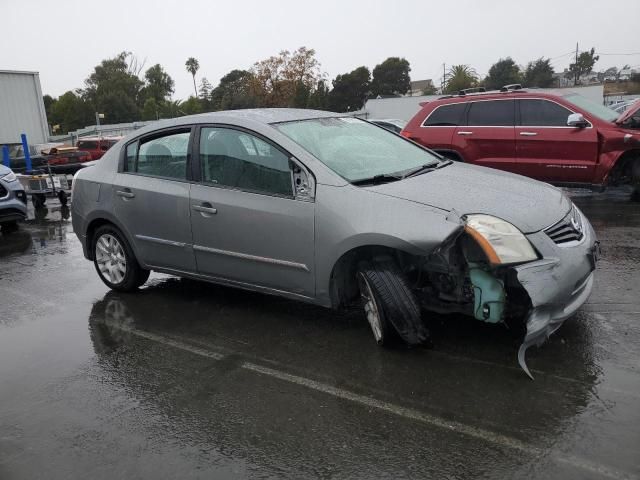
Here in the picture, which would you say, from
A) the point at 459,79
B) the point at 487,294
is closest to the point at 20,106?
the point at 487,294

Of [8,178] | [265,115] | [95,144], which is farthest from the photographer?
[95,144]

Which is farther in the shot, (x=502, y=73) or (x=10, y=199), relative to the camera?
(x=502, y=73)

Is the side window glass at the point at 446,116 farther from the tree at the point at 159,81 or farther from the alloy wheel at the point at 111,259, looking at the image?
the tree at the point at 159,81

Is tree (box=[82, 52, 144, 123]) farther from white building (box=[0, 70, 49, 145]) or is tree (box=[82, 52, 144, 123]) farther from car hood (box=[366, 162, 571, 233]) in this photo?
car hood (box=[366, 162, 571, 233])

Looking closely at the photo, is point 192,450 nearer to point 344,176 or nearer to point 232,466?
point 232,466

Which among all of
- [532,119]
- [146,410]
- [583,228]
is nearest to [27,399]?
[146,410]

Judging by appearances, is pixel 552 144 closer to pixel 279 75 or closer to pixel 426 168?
pixel 426 168

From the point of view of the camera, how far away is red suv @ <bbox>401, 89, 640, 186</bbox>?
8.72 meters

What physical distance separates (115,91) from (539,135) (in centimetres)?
8166

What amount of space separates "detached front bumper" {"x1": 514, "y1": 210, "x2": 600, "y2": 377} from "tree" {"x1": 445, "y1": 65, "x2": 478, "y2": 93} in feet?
Answer: 186

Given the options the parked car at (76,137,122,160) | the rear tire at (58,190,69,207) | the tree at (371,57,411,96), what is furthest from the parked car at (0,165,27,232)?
the tree at (371,57,411,96)

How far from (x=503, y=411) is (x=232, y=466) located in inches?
59.1

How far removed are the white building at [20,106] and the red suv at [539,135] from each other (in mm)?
16883

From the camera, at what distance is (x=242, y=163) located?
4820 mm
